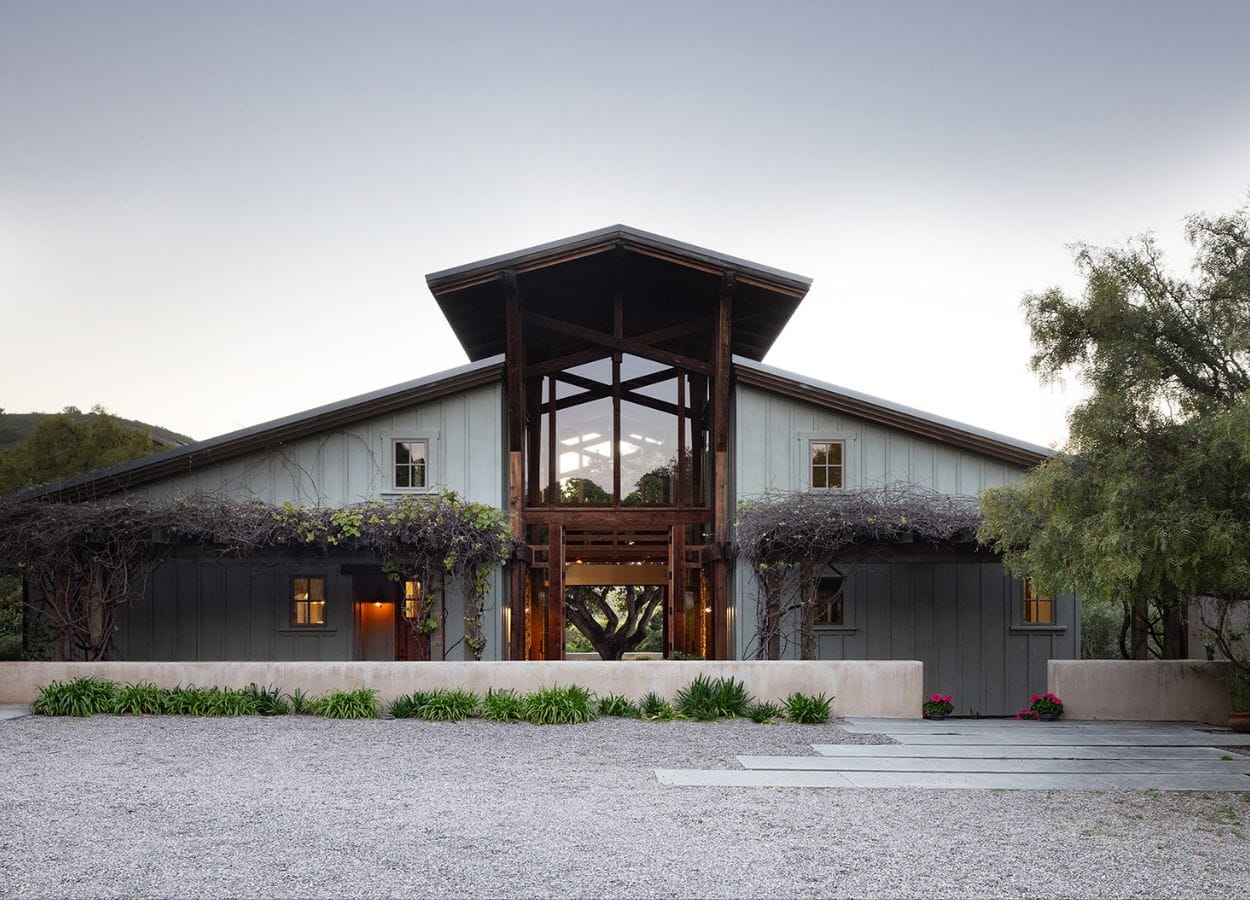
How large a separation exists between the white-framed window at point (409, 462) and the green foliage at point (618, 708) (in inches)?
219

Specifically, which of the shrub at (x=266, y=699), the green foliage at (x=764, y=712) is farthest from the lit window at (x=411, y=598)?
the green foliage at (x=764, y=712)

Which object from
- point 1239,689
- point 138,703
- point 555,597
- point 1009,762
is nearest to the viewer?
point 1009,762

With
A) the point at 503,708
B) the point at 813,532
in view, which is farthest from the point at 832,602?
the point at 503,708

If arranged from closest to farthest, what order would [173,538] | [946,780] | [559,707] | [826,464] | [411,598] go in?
[946,780], [559,707], [173,538], [826,464], [411,598]

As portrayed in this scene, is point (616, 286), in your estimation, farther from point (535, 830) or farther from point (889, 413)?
point (535, 830)

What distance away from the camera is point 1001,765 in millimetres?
9500

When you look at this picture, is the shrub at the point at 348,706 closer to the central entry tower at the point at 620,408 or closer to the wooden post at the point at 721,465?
the central entry tower at the point at 620,408

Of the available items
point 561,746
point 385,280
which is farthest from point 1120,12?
point 385,280

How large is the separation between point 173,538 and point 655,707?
298 inches

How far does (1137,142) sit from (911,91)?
388 cm

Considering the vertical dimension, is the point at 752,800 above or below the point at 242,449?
below

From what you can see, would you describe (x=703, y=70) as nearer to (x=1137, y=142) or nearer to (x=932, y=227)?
(x=932, y=227)

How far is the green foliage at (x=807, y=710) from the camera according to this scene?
12.0 m

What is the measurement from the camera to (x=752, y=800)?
7727mm
